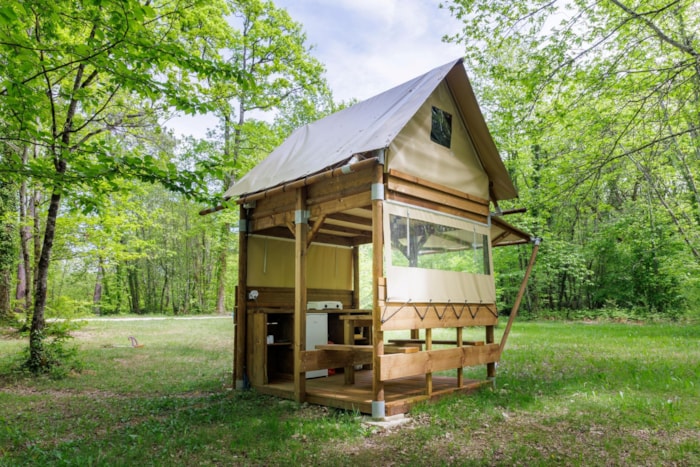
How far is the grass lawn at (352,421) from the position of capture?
14.3ft

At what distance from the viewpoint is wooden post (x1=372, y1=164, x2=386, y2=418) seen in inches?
219

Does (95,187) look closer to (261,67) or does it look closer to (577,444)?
(577,444)

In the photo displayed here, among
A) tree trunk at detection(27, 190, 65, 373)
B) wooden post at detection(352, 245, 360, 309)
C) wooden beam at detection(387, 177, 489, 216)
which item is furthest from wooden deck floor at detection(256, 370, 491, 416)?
tree trunk at detection(27, 190, 65, 373)

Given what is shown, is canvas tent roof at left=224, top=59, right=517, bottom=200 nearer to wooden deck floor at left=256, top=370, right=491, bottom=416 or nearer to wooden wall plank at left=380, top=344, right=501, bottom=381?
wooden wall plank at left=380, top=344, right=501, bottom=381

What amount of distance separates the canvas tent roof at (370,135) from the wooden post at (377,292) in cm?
56

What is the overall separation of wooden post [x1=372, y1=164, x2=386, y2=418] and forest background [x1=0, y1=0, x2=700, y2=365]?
202cm

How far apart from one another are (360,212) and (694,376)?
5.78 meters

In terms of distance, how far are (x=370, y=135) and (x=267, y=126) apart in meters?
10.2

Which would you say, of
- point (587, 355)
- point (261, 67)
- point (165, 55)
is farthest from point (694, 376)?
point (261, 67)

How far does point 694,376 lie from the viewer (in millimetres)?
7297

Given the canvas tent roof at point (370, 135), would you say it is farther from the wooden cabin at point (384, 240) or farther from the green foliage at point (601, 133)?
the green foliage at point (601, 133)

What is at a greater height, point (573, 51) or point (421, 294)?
point (573, 51)

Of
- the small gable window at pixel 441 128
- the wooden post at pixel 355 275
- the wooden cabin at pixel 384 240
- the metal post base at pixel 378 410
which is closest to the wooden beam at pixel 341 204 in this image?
the wooden cabin at pixel 384 240

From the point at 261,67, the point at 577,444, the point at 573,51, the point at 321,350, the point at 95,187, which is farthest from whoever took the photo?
the point at 261,67
